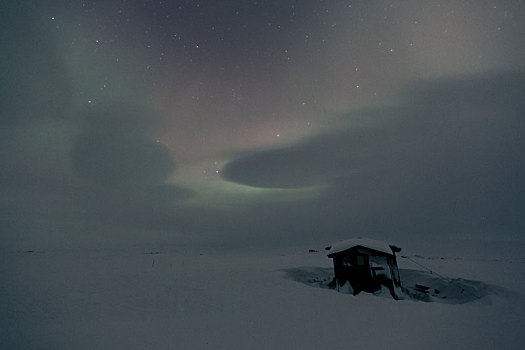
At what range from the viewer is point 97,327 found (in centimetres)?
1010

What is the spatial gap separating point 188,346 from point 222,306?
17.3ft

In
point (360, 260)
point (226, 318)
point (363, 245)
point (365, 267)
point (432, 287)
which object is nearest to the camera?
point (226, 318)

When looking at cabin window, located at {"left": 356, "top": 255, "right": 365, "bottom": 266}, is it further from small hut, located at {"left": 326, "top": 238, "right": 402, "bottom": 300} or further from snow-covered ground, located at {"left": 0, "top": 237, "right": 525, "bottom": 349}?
snow-covered ground, located at {"left": 0, "top": 237, "right": 525, "bottom": 349}

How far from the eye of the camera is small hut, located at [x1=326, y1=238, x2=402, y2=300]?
68.6 ft

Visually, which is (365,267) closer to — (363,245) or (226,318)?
(363,245)

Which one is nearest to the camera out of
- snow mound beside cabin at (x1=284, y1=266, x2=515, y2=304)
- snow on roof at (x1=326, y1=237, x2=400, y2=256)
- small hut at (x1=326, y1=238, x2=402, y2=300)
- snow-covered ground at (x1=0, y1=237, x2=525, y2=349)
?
snow-covered ground at (x1=0, y1=237, x2=525, y2=349)

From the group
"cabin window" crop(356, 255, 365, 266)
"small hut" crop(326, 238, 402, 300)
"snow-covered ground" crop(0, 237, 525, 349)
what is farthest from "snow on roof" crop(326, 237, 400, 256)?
"snow-covered ground" crop(0, 237, 525, 349)

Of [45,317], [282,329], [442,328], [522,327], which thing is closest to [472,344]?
[442,328]

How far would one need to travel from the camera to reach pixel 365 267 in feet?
69.9

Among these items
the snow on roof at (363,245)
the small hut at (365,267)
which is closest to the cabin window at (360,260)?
the small hut at (365,267)

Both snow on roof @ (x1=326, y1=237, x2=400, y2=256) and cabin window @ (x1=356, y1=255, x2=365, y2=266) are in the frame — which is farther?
snow on roof @ (x1=326, y1=237, x2=400, y2=256)

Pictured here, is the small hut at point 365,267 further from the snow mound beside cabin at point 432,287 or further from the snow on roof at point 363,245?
the snow mound beside cabin at point 432,287

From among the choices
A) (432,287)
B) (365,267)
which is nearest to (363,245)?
(365,267)

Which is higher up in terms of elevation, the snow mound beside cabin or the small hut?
the small hut
